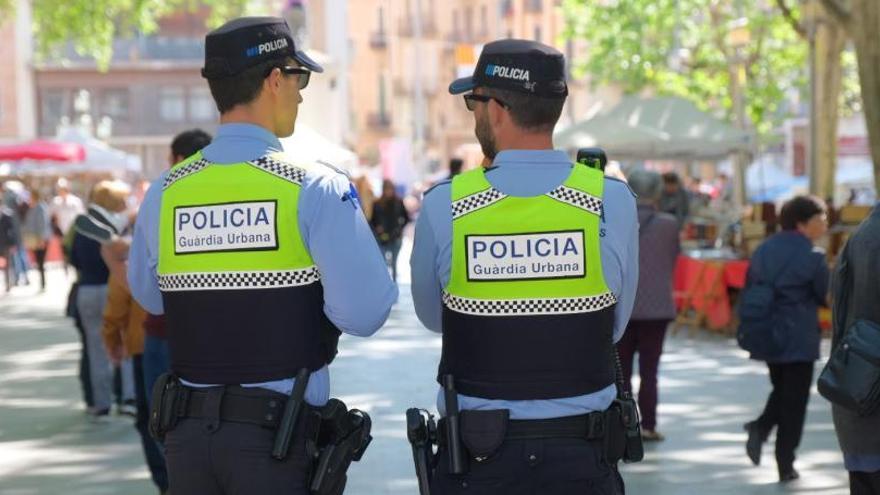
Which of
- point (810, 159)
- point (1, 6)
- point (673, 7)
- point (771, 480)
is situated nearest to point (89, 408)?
point (771, 480)

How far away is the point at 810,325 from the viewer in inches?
376

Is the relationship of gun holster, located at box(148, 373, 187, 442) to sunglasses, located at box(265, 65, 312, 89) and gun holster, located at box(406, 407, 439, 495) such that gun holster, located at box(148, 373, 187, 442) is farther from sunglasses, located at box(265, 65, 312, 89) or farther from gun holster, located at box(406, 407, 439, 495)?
sunglasses, located at box(265, 65, 312, 89)

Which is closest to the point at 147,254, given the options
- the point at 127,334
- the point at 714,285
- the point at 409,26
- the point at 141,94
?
the point at 127,334

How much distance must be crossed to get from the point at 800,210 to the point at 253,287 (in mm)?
5702

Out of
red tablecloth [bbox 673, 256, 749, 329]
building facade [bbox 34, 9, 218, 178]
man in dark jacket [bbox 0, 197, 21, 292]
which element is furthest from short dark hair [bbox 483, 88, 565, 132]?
building facade [bbox 34, 9, 218, 178]

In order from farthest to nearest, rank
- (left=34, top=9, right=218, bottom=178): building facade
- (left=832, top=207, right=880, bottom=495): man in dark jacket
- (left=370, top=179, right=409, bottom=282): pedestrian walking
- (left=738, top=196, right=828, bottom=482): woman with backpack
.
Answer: (left=34, top=9, right=218, bottom=178): building facade → (left=370, top=179, right=409, bottom=282): pedestrian walking → (left=738, top=196, right=828, bottom=482): woman with backpack → (left=832, top=207, right=880, bottom=495): man in dark jacket

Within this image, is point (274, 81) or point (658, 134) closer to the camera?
point (274, 81)

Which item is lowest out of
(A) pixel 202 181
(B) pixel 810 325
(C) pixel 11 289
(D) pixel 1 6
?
(C) pixel 11 289

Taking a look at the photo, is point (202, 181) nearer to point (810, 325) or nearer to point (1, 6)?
point (810, 325)

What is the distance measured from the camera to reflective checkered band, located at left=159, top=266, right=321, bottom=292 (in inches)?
176

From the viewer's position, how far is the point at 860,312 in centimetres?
579

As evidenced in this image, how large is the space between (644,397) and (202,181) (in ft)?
23.3

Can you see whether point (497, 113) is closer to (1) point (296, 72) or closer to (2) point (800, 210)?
(1) point (296, 72)

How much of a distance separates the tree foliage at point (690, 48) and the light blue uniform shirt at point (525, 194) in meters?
36.3
